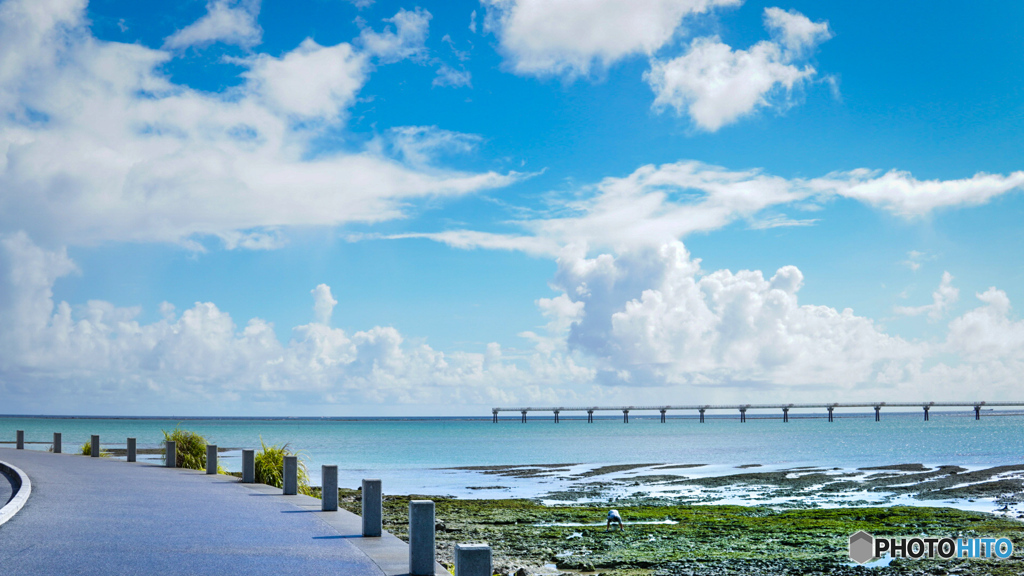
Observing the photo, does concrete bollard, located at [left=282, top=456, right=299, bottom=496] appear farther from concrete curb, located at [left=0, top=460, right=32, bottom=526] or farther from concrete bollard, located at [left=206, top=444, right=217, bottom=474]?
concrete bollard, located at [left=206, top=444, right=217, bottom=474]

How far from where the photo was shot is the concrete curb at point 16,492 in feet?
42.3

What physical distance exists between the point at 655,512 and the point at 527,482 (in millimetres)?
15355

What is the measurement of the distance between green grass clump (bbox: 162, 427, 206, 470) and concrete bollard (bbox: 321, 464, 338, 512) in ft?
46.0

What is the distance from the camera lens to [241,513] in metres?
14.5

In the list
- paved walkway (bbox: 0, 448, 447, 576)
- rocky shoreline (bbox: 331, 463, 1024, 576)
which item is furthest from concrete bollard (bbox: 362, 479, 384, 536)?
rocky shoreline (bbox: 331, 463, 1024, 576)

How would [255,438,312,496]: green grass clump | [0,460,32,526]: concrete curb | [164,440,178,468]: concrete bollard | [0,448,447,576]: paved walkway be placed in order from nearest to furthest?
[0,448,447,576]: paved walkway → [0,460,32,526]: concrete curb → [255,438,312,496]: green grass clump → [164,440,178,468]: concrete bollard

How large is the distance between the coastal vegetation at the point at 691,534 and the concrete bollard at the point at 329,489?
2.44 m

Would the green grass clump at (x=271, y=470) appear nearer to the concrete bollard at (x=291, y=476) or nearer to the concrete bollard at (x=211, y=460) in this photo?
the concrete bollard at (x=211, y=460)

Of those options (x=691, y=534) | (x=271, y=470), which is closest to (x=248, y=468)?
(x=271, y=470)

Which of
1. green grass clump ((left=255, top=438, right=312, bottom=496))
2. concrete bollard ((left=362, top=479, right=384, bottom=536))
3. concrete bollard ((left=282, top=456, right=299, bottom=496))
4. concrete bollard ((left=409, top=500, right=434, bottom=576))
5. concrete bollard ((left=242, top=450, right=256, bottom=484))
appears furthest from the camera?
green grass clump ((left=255, top=438, right=312, bottom=496))

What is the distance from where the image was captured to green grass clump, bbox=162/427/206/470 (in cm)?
2711

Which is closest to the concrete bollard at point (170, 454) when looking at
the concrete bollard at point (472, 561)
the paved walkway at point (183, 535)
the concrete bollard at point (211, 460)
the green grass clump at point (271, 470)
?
the concrete bollard at point (211, 460)

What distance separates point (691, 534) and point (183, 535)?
13.1 metres

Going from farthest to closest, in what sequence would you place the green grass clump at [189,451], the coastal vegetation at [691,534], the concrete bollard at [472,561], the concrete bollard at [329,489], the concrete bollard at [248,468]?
the green grass clump at [189,451]
the concrete bollard at [248,468]
the coastal vegetation at [691,534]
the concrete bollard at [329,489]
the concrete bollard at [472,561]
